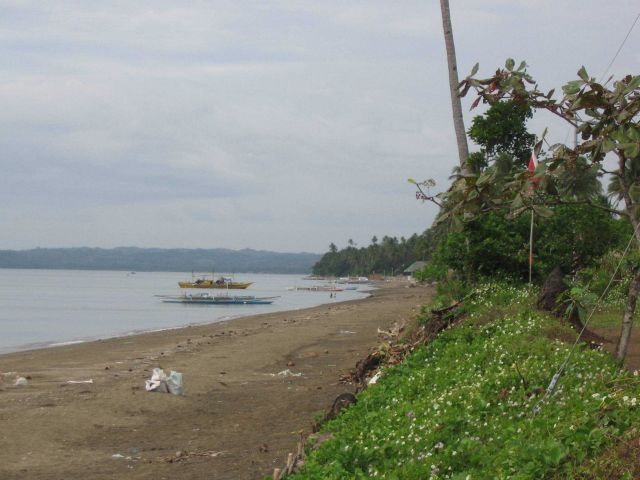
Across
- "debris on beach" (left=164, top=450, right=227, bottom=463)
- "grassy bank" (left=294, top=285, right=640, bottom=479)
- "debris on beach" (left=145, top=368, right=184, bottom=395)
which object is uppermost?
"grassy bank" (left=294, top=285, right=640, bottom=479)

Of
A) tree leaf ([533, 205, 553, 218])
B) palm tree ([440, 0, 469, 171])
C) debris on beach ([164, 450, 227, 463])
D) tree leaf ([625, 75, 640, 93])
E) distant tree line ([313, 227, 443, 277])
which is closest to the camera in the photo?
tree leaf ([625, 75, 640, 93])

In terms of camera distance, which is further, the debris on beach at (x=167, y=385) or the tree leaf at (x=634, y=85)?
the debris on beach at (x=167, y=385)

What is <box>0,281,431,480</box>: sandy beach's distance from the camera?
31.6 feet

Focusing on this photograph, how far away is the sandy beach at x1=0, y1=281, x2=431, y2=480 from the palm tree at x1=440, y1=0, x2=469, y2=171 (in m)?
5.68

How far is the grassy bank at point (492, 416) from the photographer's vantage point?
5.79 meters

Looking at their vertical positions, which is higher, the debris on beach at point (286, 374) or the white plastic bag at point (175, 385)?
the white plastic bag at point (175, 385)

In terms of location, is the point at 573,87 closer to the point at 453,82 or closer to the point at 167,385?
the point at 167,385

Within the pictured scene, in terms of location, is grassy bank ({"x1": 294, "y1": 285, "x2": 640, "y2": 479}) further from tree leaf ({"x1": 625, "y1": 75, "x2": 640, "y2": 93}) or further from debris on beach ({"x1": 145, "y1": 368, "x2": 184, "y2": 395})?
debris on beach ({"x1": 145, "y1": 368, "x2": 184, "y2": 395})

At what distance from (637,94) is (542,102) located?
1200mm

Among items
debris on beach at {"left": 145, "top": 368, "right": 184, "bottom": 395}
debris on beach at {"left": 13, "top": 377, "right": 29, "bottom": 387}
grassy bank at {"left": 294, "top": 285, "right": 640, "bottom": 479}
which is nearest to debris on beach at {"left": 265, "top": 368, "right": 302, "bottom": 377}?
debris on beach at {"left": 145, "top": 368, "right": 184, "bottom": 395}

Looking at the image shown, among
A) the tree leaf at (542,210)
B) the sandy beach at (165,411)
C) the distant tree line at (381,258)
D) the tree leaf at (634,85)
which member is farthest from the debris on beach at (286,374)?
the distant tree line at (381,258)

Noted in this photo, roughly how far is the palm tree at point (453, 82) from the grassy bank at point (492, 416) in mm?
9137

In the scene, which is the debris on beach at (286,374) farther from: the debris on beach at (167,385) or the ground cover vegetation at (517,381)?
the ground cover vegetation at (517,381)

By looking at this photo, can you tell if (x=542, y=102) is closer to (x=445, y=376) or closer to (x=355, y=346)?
(x=445, y=376)
